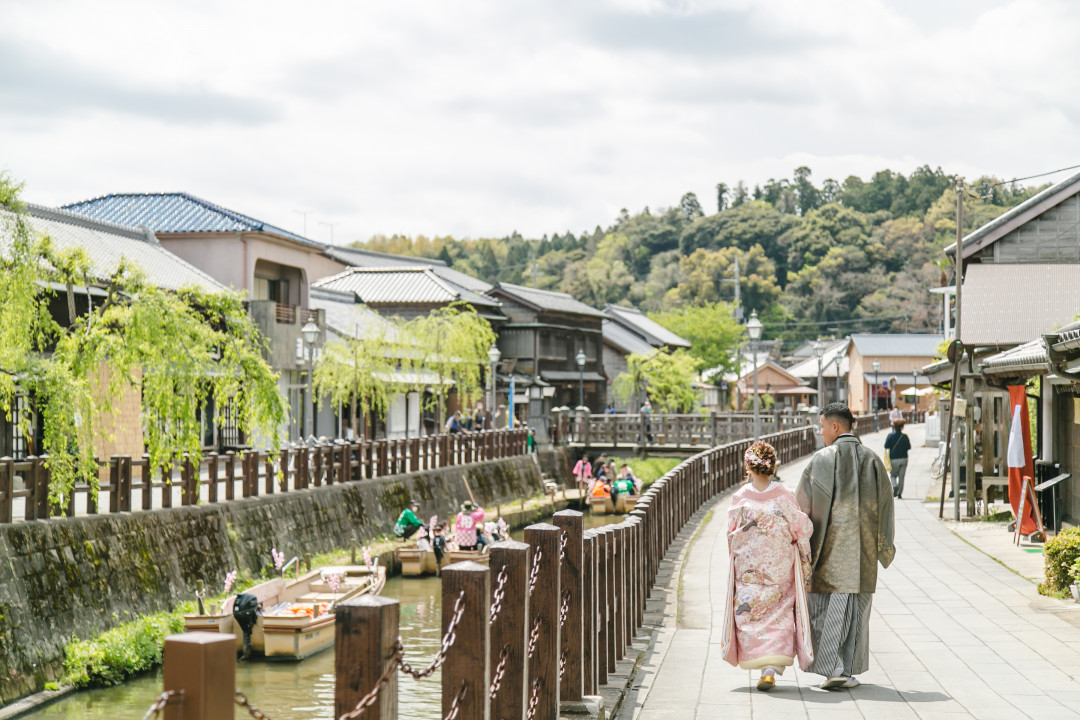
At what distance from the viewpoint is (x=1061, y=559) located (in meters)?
10.5

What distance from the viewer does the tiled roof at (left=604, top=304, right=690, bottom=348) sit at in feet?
208

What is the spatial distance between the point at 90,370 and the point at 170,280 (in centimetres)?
1290

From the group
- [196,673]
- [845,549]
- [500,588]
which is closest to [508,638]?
[500,588]

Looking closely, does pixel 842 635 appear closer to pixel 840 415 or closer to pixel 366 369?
pixel 840 415

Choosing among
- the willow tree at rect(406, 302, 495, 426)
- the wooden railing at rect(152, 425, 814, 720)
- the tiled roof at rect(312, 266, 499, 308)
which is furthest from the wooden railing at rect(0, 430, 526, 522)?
the tiled roof at rect(312, 266, 499, 308)

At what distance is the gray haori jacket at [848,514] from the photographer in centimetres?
701

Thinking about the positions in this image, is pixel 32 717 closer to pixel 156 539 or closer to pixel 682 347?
pixel 156 539

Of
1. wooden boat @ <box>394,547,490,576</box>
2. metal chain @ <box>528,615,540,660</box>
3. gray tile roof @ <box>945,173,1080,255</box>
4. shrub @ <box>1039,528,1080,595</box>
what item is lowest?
wooden boat @ <box>394,547,490,576</box>

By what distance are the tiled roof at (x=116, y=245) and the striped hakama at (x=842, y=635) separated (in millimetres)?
20206

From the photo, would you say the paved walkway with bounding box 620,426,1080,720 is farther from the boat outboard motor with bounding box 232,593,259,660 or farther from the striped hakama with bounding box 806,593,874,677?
the boat outboard motor with bounding box 232,593,259,660

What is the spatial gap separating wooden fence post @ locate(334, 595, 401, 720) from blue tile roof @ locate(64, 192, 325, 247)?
1167 inches

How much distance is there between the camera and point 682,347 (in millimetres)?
66688

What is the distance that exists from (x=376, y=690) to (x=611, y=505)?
32.8 m

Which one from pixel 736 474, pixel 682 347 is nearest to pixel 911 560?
pixel 736 474
